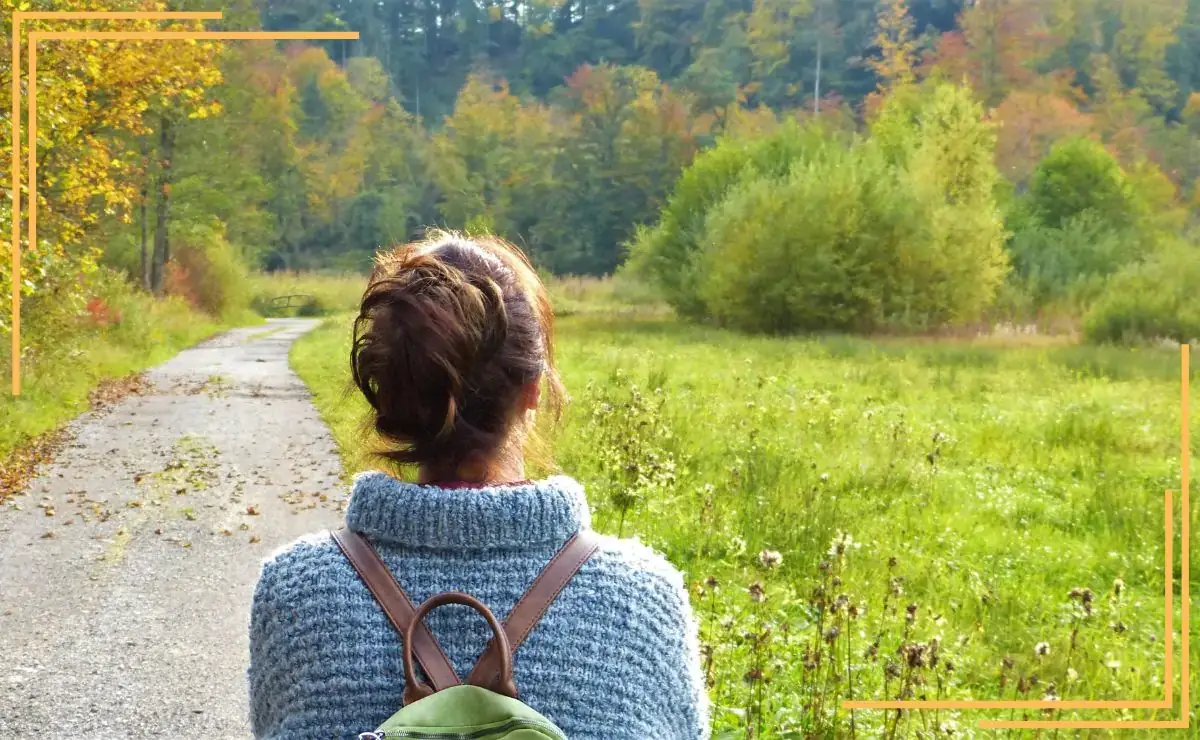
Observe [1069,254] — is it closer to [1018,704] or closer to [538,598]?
[1018,704]

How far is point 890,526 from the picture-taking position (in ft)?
25.9

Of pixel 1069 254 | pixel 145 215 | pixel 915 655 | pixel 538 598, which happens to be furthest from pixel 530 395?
pixel 1069 254

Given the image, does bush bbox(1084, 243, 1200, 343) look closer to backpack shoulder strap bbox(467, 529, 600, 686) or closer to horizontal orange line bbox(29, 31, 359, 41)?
horizontal orange line bbox(29, 31, 359, 41)

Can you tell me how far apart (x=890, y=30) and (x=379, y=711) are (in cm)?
6955

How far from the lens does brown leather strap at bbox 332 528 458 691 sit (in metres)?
1.50

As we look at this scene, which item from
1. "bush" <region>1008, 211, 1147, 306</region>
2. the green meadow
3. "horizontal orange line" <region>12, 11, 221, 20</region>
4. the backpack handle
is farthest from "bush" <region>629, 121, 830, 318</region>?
the backpack handle

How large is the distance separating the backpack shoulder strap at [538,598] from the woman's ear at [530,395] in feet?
0.65

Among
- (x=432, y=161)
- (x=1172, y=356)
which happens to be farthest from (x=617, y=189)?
(x=1172, y=356)

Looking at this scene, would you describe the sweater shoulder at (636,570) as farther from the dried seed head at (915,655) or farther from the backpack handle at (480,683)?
the dried seed head at (915,655)

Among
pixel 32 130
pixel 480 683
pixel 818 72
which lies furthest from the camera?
pixel 818 72

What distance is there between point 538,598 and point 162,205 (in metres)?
32.9

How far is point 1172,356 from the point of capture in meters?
20.4

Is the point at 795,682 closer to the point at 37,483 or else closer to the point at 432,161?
the point at 37,483

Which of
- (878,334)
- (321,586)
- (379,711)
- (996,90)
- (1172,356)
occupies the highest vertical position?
(996,90)
